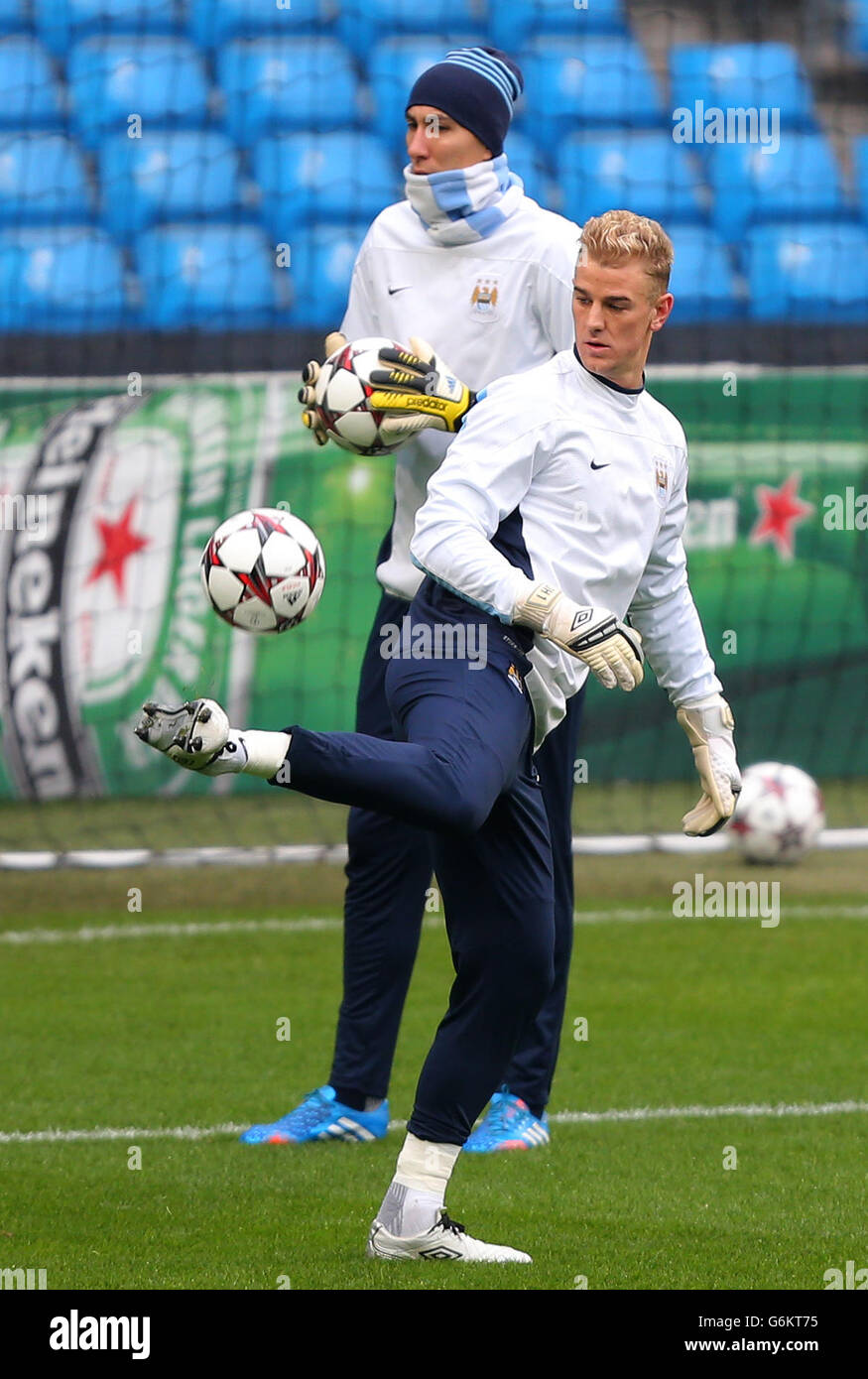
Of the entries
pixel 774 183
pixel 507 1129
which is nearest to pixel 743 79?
pixel 774 183

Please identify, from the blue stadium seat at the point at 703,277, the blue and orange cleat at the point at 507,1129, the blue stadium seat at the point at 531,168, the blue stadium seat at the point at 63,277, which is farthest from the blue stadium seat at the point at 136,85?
the blue and orange cleat at the point at 507,1129

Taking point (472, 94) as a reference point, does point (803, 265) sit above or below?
above

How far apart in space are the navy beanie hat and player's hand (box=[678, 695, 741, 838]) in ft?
4.64

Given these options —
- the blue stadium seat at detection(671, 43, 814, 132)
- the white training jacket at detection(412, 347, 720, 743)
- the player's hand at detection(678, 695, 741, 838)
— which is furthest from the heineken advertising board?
the white training jacket at detection(412, 347, 720, 743)

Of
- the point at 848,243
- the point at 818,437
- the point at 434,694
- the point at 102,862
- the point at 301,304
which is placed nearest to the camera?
the point at 434,694

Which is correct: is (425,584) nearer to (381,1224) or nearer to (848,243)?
(381,1224)

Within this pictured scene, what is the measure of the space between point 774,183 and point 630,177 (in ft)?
3.27

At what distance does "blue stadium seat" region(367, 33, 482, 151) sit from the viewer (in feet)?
40.5

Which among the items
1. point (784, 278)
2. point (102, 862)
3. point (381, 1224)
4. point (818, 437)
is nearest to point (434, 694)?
point (381, 1224)

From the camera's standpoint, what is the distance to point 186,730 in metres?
3.13

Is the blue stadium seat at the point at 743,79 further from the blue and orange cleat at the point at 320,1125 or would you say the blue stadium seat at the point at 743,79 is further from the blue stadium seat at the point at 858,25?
the blue and orange cleat at the point at 320,1125

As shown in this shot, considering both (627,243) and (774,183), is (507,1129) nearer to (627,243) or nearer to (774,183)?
(627,243)
